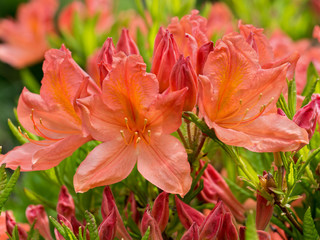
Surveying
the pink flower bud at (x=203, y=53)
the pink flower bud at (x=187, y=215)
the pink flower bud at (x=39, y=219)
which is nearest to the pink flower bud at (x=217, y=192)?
the pink flower bud at (x=187, y=215)

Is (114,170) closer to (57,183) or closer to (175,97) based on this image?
(175,97)

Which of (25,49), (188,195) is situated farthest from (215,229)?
(25,49)

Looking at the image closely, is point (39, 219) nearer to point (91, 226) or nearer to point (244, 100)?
point (91, 226)

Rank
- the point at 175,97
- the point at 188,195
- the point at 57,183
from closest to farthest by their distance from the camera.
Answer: the point at 175,97 < the point at 188,195 < the point at 57,183

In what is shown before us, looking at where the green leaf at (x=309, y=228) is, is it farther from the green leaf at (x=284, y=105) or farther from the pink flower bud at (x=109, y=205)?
the pink flower bud at (x=109, y=205)

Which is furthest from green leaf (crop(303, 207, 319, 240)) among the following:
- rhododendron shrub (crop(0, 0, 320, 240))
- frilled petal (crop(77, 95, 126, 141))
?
frilled petal (crop(77, 95, 126, 141))

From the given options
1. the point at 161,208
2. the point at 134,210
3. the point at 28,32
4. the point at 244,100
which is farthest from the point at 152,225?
the point at 28,32
